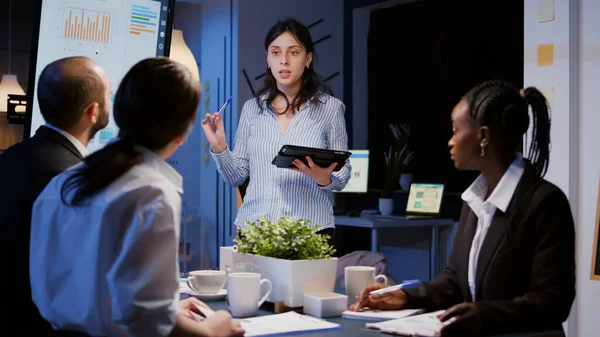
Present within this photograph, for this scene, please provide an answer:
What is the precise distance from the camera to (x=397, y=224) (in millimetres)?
5320

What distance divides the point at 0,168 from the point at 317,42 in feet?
16.2

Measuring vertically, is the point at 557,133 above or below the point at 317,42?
below

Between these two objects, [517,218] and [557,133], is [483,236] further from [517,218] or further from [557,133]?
[557,133]

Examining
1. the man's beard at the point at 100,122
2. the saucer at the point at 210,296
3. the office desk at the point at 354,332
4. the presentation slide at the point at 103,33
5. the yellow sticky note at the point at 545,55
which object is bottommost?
the office desk at the point at 354,332

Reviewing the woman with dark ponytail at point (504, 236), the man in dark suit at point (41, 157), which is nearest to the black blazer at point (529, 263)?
the woman with dark ponytail at point (504, 236)

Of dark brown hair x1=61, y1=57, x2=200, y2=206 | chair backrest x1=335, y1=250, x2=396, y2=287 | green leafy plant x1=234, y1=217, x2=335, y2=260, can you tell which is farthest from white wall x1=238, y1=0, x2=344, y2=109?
dark brown hair x1=61, y1=57, x2=200, y2=206

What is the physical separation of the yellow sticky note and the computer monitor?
2650 mm

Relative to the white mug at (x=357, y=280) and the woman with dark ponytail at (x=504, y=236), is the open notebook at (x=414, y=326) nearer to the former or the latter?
the woman with dark ponytail at (x=504, y=236)

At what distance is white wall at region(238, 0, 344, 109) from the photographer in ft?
20.3

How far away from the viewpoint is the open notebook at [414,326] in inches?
59.4

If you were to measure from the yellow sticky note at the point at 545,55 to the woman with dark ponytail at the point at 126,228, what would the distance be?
2.50 meters

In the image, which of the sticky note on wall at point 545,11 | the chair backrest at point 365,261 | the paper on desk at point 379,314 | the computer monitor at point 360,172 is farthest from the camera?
the computer monitor at point 360,172

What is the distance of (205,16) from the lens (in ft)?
22.2

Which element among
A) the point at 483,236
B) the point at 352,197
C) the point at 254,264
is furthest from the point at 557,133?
the point at 352,197
